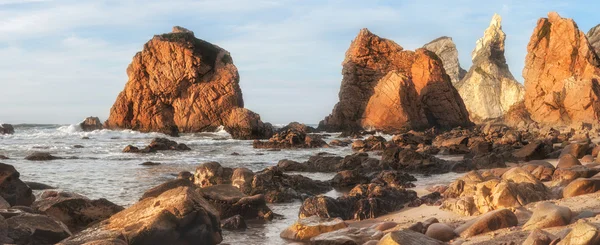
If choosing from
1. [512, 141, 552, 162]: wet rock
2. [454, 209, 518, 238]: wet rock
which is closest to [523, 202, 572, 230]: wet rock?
[454, 209, 518, 238]: wet rock

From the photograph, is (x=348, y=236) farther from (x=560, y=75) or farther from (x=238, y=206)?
(x=560, y=75)

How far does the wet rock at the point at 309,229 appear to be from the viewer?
8.29m

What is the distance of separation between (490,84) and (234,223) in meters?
96.6

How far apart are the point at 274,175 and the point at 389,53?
59.8 m

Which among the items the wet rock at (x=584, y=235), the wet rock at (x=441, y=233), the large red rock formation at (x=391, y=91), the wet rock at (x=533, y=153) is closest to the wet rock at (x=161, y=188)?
the wet rock at (x=441, y=233)

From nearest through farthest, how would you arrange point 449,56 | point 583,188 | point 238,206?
point 583,188, point 238,206, point 449,56

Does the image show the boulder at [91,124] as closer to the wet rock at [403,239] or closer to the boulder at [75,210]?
the boulder at [75,210]

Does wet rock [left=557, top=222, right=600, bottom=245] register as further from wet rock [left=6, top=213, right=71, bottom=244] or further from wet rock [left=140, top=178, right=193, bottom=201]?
wet rock [left=140, top=178, right=193, bottom=201]

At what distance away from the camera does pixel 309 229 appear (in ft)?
27.3

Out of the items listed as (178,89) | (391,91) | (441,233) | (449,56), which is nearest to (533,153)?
(441,233)

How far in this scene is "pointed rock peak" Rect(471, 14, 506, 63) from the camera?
104925 mm

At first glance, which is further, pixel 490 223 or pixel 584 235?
pixel 490 223

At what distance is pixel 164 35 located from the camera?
63750 mm

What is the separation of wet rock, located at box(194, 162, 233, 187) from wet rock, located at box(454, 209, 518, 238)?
26.9ft
